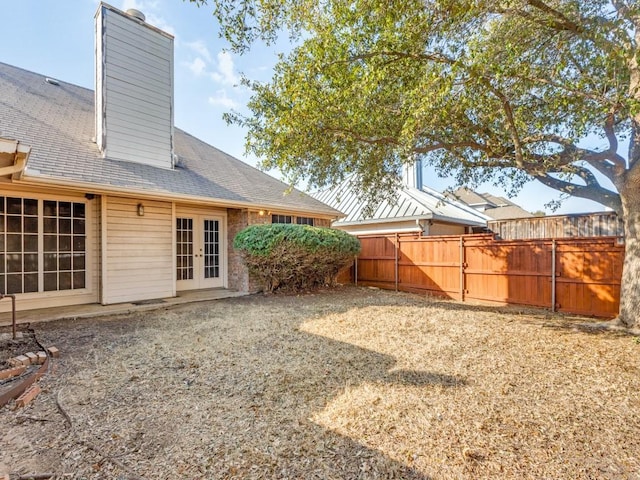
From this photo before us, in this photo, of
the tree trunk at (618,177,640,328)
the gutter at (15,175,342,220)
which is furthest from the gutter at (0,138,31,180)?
the tree trunk at (618,177,640,328)

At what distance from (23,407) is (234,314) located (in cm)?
375

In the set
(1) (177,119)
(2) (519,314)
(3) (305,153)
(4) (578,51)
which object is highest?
(1) (177,119)

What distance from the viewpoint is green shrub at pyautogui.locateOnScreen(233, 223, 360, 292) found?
8484 mm

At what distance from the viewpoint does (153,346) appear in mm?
4703

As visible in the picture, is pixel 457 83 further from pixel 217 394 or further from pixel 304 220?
pixel 304 220

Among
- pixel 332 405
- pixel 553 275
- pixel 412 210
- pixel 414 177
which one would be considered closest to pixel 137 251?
pixel 332 405

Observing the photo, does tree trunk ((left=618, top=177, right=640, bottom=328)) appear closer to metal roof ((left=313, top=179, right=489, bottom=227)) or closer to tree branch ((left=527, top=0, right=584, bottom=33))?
tree branch ((left=527, top=0, right=584, bottom=33))

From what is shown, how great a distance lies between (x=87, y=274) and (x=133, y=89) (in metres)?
4.84

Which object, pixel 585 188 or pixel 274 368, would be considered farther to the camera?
pixel 585 188

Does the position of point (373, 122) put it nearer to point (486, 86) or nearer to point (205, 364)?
point (486, 86)

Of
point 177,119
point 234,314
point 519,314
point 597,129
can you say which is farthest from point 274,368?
point 177,119

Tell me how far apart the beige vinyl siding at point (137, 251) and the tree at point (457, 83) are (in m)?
3.30

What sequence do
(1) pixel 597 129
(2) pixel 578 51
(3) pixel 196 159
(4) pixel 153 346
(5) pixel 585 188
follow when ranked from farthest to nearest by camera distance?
1. (3) pixel 196 159
2. (1) pixel 597 129
3. (5) pixel 585 188
4. (2) pixel 578 51
5. (4) pixel 153 346

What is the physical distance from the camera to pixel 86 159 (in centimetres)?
743
